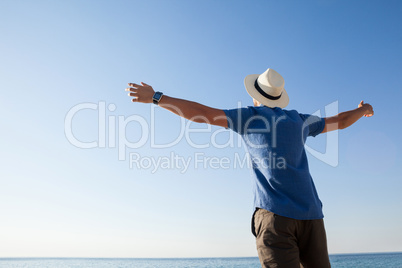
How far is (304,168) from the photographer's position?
2402mm

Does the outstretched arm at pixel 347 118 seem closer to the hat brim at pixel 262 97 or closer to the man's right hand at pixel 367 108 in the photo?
the man's right hand at pixel 367 108

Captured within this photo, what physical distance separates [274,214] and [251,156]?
0.46 metres

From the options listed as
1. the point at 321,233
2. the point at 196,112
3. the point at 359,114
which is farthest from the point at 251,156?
the point at 359,114

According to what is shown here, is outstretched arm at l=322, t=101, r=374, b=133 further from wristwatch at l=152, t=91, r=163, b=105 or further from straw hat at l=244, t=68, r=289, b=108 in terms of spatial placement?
wristwatch at l=152, t=91, r=163, b=105

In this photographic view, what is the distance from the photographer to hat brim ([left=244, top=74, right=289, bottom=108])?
270 cm

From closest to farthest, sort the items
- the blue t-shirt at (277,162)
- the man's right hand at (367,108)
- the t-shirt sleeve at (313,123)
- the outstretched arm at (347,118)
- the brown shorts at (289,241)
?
the brown shorts at (289,241), the blue t-shirt at (277,162), the t-shirt sleeve at (313,123), the outstretched arm at (347,118), the man's right hand at (367,108)

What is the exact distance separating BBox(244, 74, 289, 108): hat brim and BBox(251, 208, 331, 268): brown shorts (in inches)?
35.0

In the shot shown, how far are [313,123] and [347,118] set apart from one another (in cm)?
56

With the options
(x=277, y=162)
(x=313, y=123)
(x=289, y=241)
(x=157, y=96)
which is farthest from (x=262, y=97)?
(x=289, y=241)

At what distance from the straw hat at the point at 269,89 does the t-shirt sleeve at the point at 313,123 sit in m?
0.21

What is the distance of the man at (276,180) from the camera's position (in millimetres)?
2203

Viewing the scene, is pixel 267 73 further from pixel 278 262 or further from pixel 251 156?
pixel 278 262

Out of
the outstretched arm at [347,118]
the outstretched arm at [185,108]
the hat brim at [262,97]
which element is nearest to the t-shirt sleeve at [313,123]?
the outstretched arm at [347,118]

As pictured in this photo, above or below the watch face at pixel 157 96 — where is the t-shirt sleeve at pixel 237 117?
below
